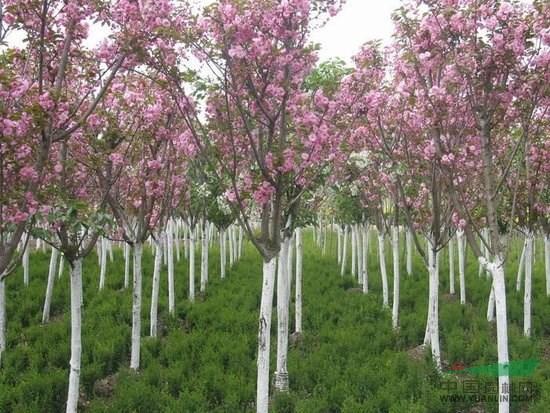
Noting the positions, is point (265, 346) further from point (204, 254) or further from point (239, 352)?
point (204, 254)

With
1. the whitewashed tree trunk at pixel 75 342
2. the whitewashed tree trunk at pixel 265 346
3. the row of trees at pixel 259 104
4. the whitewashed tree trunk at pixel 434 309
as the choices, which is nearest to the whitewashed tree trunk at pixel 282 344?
the row of trees at pixel 259 104

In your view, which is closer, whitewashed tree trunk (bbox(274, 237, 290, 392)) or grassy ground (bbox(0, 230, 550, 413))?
grassy ground (bbox(0, 230, 550, 413))

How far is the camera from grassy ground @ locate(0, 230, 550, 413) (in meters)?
6.21

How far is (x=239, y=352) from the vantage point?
7797 millimetres

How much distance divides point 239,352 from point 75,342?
8.61 ft

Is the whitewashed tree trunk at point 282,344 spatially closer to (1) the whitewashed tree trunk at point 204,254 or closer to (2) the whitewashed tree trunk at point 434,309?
(2) the whitewashed tree trunk at point 434,309

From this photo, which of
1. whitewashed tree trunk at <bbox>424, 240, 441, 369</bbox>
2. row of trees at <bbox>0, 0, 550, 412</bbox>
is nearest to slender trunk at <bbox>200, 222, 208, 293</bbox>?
row of trees at <bbox>0, 0, 550, 412</bbox>

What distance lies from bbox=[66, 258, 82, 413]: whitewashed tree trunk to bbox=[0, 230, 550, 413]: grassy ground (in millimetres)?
387

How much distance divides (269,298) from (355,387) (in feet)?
6.28

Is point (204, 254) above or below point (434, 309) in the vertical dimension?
above

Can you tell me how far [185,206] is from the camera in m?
12.8

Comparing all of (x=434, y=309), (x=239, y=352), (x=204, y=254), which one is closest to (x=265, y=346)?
(x=239, y=352)

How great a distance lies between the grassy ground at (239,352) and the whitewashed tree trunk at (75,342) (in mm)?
387

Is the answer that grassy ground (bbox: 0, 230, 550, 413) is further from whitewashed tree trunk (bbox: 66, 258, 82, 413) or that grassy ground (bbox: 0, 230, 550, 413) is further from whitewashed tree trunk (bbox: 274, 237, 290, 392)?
whitewashed tree trunk (bbox: 66, 258, 82, 413)
